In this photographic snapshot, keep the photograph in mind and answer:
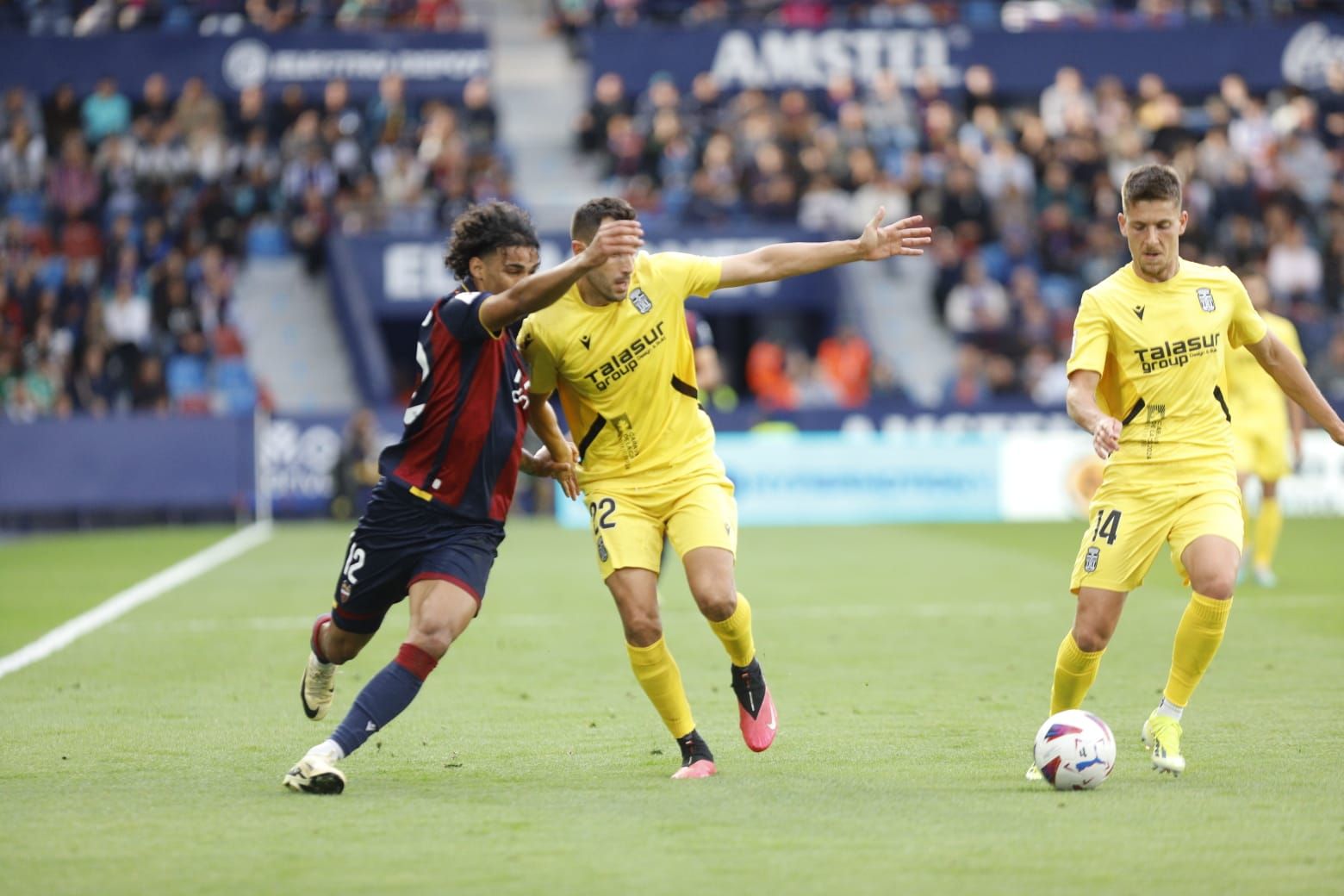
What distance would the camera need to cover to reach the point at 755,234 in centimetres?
2628

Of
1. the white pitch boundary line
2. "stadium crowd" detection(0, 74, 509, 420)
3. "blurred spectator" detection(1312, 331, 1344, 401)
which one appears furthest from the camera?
"blurred spectator" detection(1312, 331, 1344, 401)

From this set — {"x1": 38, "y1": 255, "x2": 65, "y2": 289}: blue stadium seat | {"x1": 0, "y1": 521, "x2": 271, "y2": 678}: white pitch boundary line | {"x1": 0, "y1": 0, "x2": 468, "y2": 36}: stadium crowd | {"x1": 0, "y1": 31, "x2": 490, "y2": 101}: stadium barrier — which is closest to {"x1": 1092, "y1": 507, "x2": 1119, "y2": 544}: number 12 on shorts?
{"x1": 0, "y1": 521, "x2": 271, "y2": 678}: white pitch boundary line

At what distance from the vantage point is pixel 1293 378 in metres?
7.38

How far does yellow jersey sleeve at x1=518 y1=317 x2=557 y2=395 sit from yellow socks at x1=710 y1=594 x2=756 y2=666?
1154 mm

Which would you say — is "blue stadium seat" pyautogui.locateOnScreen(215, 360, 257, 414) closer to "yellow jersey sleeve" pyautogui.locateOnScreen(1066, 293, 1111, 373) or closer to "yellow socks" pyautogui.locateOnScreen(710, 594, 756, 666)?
"yellow socks" pyautogui.locateOnScreen(710, 594, 756, 666)

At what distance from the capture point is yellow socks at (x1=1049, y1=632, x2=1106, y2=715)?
712 cm

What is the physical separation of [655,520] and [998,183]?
21.3 metres

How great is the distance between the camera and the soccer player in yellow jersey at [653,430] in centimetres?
716

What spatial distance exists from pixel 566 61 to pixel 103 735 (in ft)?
81.1

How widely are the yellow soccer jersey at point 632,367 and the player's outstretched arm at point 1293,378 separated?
2.23 metres

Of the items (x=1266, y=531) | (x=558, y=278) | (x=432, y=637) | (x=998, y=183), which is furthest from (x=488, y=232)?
(x=998, y=183)

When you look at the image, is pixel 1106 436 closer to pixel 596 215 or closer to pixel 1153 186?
pixel 1153 186

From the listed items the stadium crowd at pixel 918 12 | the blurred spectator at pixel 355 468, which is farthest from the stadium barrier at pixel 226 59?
the blurred spectator at pixel 355 468

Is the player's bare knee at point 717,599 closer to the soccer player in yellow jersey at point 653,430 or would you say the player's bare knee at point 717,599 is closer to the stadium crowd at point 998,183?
the soccer player in yellow jersey at point 653,430
